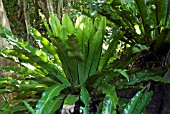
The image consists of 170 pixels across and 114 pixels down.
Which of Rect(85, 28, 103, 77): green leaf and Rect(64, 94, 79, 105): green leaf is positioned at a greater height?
Rect(85, 28, 103, 77): green leaf

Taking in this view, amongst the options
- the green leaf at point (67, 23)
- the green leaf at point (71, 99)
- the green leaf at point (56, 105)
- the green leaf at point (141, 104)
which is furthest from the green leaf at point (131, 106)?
the green leaf at point (67, 23)

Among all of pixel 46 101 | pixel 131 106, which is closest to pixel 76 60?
pixel 46 101

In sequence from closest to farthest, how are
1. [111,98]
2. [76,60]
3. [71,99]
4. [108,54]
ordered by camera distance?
[111,98] < [71,99] < [76,60] < [108,54]

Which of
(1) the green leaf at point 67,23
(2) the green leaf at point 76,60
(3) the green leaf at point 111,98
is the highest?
(1) the green leaf at point 67,23

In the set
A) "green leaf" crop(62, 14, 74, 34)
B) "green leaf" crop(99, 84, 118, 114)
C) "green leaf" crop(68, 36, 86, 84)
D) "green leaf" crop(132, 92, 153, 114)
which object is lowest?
"green leaf" crop(132, 92, 153, 114)

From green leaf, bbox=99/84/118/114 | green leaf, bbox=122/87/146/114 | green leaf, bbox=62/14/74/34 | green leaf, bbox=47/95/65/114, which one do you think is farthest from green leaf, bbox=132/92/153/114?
green leaf, bbox=62/14/74/34

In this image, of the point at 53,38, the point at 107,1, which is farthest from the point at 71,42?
the point at 107,1

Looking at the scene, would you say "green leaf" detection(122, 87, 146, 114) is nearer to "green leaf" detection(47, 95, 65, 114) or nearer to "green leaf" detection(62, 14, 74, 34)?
"green leaf" detection(47, 95, 65, 114)

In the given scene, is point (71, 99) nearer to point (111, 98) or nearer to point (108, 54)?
point (111, 98)

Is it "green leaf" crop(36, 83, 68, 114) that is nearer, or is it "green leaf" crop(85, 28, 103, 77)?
"green leaf" crop(36, 83, 68, 114)

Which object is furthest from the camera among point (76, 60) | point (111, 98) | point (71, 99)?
point (76, 60)

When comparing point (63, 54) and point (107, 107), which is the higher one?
point (63, 54)

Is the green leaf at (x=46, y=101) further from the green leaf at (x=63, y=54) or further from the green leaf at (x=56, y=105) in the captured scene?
the green leaf at (x=63, y=54)

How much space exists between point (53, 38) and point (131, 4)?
80cm
